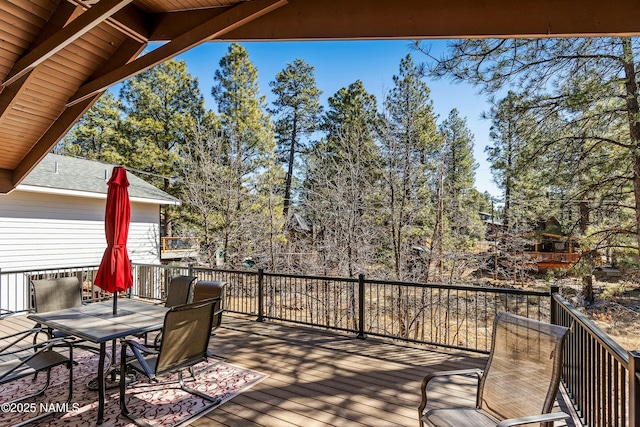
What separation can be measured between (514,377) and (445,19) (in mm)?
3072

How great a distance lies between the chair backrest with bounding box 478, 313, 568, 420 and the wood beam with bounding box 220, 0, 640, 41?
254 centimetres

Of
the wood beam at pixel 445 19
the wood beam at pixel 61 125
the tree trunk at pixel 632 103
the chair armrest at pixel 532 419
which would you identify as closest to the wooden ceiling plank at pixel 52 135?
the wood beam at pixel 61 125

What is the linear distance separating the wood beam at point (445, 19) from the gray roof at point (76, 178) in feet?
25.1

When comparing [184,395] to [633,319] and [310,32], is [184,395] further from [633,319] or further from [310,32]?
[633,319]

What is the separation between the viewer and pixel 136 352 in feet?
9.38

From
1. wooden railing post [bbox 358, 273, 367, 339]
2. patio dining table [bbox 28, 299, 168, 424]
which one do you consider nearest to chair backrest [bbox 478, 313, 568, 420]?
wooden railing post [bbox 358, 273, 367, 339]

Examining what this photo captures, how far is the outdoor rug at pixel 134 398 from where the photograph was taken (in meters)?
2.95

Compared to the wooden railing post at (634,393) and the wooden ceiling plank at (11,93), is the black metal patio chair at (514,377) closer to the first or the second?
the wooden railing post at (634,393)

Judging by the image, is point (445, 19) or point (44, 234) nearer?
point (445, 19)

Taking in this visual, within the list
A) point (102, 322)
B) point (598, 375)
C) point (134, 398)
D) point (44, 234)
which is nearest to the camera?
point (598, 375)

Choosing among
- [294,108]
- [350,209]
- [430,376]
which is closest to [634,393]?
[430,376]

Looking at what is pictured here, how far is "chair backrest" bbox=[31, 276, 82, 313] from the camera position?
13.9 ft

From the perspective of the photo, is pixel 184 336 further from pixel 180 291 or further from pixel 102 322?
pixel 180 291

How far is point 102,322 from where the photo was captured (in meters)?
3.45
